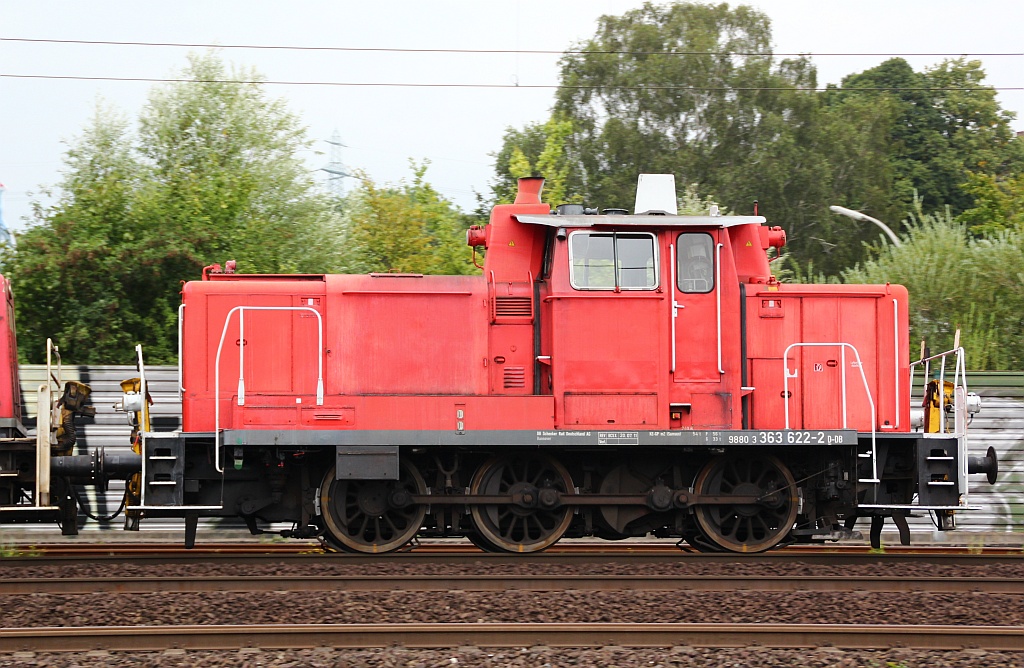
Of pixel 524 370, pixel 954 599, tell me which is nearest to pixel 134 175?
pixel 524 370

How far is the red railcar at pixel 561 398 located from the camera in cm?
1076

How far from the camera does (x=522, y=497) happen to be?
11.0 m

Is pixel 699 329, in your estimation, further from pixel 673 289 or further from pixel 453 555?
pixel 453 555

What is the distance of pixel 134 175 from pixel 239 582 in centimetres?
1443

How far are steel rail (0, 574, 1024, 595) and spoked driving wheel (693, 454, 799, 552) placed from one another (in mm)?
1730

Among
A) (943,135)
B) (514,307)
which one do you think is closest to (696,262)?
(514,307)

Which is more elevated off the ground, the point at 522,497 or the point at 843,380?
the point at 843,380

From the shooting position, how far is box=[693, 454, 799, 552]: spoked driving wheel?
441 inches

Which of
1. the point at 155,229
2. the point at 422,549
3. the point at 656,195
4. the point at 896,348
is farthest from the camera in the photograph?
the point at 155,229

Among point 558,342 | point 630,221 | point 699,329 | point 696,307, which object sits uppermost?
point 630,221

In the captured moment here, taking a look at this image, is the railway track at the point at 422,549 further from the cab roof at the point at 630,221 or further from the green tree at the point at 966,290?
the green tree at the point at 966,290

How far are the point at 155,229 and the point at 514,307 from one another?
28.8 feet

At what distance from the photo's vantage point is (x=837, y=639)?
729 cm

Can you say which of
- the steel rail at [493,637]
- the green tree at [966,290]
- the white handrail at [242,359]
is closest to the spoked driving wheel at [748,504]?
the steel rail at [493,637]
